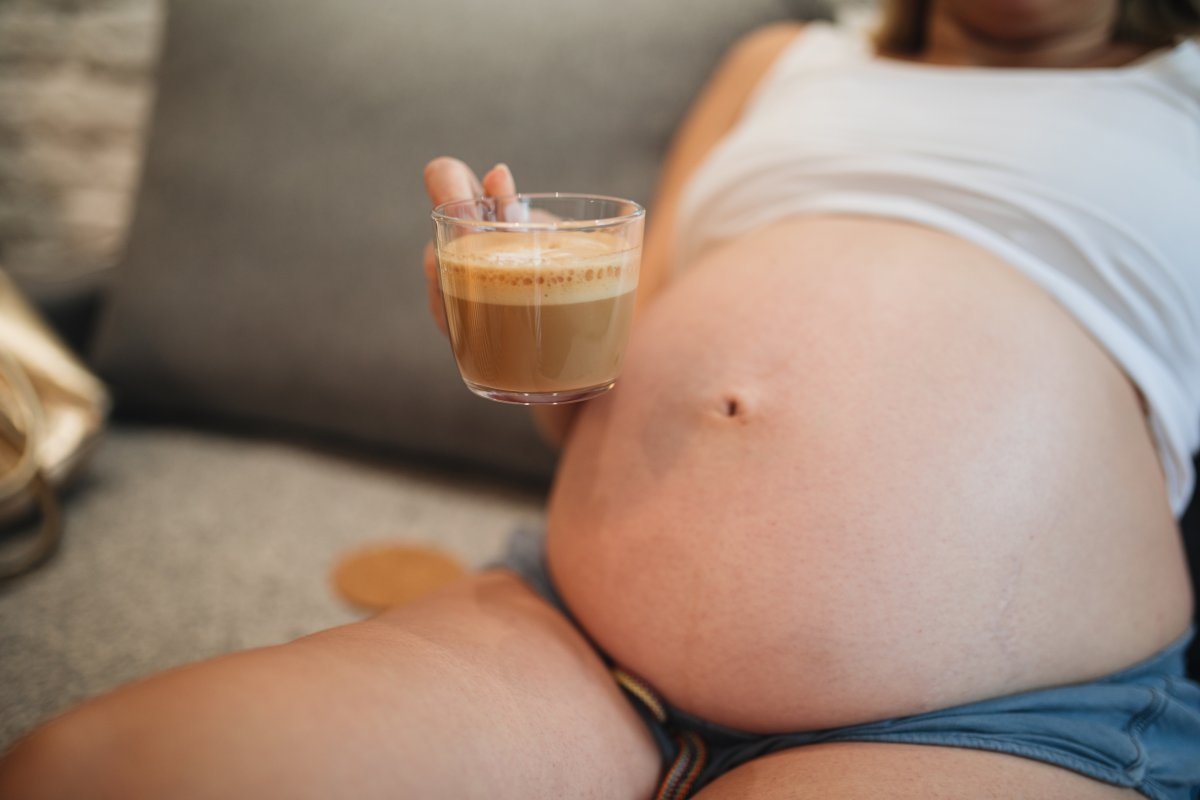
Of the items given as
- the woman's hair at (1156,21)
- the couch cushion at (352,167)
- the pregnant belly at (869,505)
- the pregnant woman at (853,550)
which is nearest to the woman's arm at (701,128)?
the couch cushion at (352,167)

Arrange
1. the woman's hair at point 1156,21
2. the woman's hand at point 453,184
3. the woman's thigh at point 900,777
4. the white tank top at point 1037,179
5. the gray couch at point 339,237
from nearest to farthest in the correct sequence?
the woman's thigh at point 900,777, the woman's hand at point 453,184, the white tank top at point 1037,179, the woman's hair at point 1156,21, the gray couch at point 339,237

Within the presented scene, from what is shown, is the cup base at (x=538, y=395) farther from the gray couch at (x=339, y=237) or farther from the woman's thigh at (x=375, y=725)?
the gray couch at (x=339, y=237)

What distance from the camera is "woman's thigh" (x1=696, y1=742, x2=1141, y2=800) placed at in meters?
0.53

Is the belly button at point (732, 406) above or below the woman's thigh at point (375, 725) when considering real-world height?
above

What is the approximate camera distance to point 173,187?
1361 mm

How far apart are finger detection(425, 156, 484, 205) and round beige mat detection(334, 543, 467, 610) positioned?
0.51m

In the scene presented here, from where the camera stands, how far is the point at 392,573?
1051mm

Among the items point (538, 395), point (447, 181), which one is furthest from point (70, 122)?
point (538, 395)

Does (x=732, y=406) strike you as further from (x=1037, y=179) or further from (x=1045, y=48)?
(x=1045, y=48)

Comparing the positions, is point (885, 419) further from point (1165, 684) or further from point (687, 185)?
point (687, 185)

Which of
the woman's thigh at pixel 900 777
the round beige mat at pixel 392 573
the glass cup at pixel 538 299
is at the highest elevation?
the glass cup at pixel 538 299

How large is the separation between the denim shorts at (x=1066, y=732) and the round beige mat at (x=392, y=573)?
0.43m

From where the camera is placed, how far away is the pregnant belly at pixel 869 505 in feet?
2.00

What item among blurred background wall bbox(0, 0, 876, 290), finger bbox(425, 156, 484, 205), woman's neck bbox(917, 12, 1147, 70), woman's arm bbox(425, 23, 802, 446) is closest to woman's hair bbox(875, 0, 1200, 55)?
woman's neck bbox(917, 12, 1147, 70)
